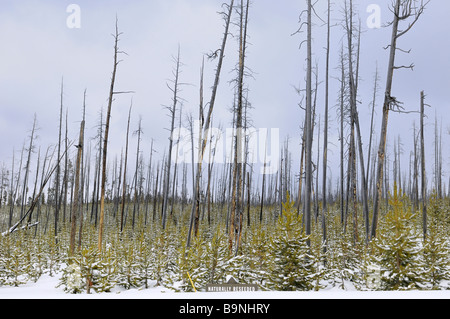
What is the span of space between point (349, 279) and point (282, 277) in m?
5.80

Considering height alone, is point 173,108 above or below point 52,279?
above

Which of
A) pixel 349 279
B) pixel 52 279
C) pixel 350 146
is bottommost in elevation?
pixel 52 279

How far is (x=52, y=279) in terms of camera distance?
1212 centimetres

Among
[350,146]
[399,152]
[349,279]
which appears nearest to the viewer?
[349,279]

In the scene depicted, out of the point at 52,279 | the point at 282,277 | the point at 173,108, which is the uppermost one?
the point at 173,108

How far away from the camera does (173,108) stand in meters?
17.2

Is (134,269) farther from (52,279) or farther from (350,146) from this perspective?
(350,146)
